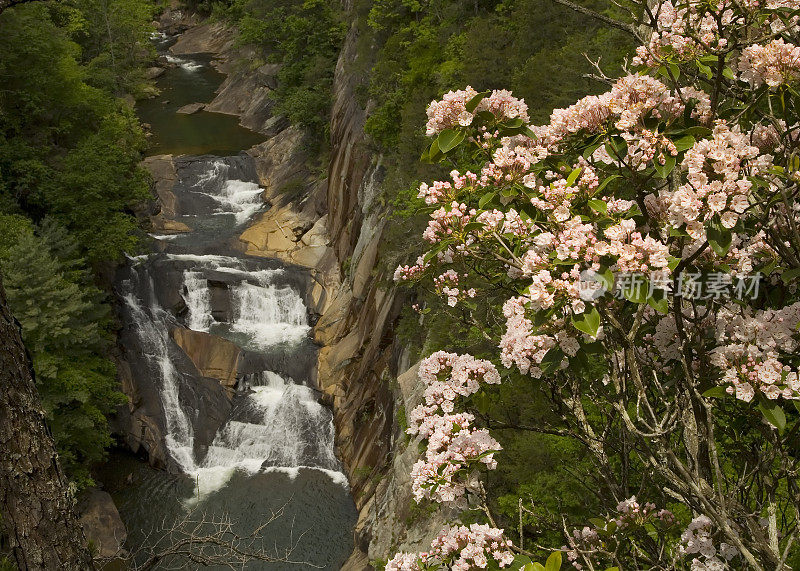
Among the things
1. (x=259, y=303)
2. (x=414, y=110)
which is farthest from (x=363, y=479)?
(x=414, y=110)

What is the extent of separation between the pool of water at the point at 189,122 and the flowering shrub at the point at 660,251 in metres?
25.9

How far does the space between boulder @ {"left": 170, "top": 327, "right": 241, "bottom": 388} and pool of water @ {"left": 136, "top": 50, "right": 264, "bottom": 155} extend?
12.0 m

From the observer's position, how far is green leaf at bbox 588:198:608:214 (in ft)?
9.05

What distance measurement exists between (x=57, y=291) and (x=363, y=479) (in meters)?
7.80

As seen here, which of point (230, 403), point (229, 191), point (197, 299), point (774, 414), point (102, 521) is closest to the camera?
point (774, 414)

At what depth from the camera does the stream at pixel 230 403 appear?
1372cm

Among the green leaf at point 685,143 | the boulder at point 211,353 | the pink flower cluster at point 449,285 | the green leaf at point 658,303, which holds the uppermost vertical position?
the green leaf at point 685,143

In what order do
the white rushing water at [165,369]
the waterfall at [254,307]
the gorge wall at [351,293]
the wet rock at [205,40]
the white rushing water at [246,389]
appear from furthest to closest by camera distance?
the wet rock at [205,40]
the waterfall at [254,307]
the white rushing water at [165,369]
the white rushing water at [246,389]
the gorge wall at [351,293]

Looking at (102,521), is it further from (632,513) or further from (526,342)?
(526,342)

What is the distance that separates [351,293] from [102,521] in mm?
8206

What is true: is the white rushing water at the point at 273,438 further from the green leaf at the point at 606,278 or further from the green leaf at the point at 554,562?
the green leaf at the point at 606,278

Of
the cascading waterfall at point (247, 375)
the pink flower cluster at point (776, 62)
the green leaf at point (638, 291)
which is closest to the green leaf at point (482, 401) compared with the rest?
the green leaf at point (638, 291)

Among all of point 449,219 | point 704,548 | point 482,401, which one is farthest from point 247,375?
point 704,548

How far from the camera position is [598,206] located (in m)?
2.78
